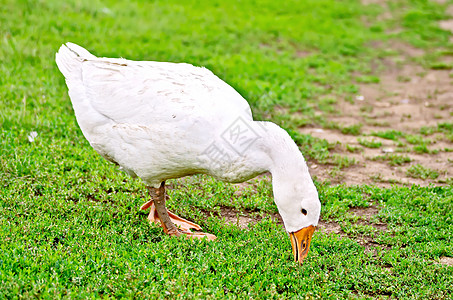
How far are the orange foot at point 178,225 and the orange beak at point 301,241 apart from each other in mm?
900

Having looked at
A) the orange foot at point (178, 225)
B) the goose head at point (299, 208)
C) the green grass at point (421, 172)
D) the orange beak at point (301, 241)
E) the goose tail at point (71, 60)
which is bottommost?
the orange foot at point (178, 225)

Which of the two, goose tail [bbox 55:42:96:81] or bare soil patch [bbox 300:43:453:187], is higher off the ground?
goose tail [bbox 55:42:96:81]

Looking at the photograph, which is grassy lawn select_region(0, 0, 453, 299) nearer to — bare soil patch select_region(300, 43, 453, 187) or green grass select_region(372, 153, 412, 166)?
green grass select_region(372, 153, 412, 166)

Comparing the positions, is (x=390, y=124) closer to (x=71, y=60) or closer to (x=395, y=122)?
(x=395, y=122)

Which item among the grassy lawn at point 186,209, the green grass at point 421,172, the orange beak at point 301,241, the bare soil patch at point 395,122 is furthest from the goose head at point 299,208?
the green grass at point 421,172

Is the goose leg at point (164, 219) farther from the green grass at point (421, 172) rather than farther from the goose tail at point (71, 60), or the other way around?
the green grass at point (421, 172)

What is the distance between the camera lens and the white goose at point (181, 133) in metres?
4.08

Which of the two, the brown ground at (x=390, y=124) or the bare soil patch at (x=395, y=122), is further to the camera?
the bare soil patch at (x=395, y=122)

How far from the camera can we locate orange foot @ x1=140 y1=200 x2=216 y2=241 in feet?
15.8

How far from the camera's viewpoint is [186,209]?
5410mm

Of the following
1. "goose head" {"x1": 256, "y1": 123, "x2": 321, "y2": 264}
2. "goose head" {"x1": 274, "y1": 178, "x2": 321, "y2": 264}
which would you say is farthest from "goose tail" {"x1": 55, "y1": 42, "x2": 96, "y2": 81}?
"goose head" {"x1": 274, "y1": 178, "x2": 321, "y2": 264}

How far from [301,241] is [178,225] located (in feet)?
4.46

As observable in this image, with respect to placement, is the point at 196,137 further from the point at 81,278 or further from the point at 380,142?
the point at 380,142

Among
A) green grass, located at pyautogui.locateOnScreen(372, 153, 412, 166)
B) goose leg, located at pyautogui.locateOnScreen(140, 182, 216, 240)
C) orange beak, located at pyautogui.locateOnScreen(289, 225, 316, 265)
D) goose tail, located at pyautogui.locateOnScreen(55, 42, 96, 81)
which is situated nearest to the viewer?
orange beak, located at pyautogui.locateOnScreen(289, 225, 316, 265)
